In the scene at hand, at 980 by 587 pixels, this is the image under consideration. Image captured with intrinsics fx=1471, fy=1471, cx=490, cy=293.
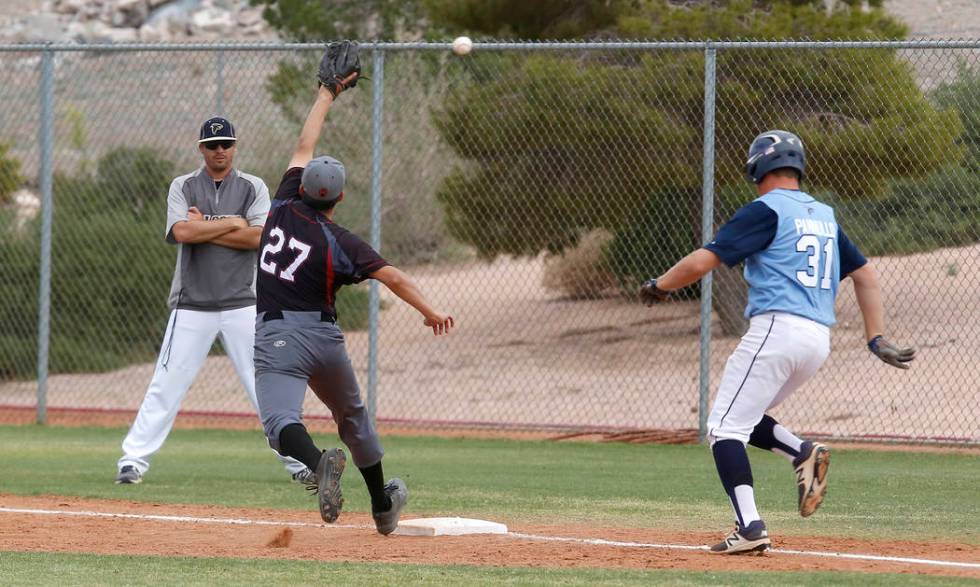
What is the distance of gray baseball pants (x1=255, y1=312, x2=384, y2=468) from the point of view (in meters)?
6.89

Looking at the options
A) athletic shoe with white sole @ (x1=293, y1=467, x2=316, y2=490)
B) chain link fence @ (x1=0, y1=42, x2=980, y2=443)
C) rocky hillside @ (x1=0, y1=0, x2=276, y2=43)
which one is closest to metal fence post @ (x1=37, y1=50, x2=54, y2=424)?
chain link fence @ (x1=0, y1=42, x2=980, y2=443)

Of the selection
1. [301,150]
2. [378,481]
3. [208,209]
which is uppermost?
[301,150]

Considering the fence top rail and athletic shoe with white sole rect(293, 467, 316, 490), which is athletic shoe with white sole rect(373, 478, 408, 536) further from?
the fence top rail

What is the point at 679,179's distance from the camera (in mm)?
15281

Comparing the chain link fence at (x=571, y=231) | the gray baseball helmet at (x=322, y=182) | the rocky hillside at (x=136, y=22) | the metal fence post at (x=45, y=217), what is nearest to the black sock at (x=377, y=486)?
the gray baseball helmet at (x=322, y=182)

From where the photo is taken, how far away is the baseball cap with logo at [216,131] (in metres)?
9.45

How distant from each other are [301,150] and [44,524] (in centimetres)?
240

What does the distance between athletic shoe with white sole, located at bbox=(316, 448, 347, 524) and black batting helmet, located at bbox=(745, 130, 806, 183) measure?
2.27 metres

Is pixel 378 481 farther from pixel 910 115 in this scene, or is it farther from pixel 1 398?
pixel 1 398

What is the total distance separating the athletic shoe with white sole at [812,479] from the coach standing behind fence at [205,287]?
4078mm

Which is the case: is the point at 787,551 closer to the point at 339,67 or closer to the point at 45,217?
the point at 339,67

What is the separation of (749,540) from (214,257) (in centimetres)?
458

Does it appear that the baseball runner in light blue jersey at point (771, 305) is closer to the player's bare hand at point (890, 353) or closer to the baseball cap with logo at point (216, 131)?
the player's bare hand at point (890, 353)

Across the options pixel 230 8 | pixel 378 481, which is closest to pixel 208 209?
pixel 378 481
